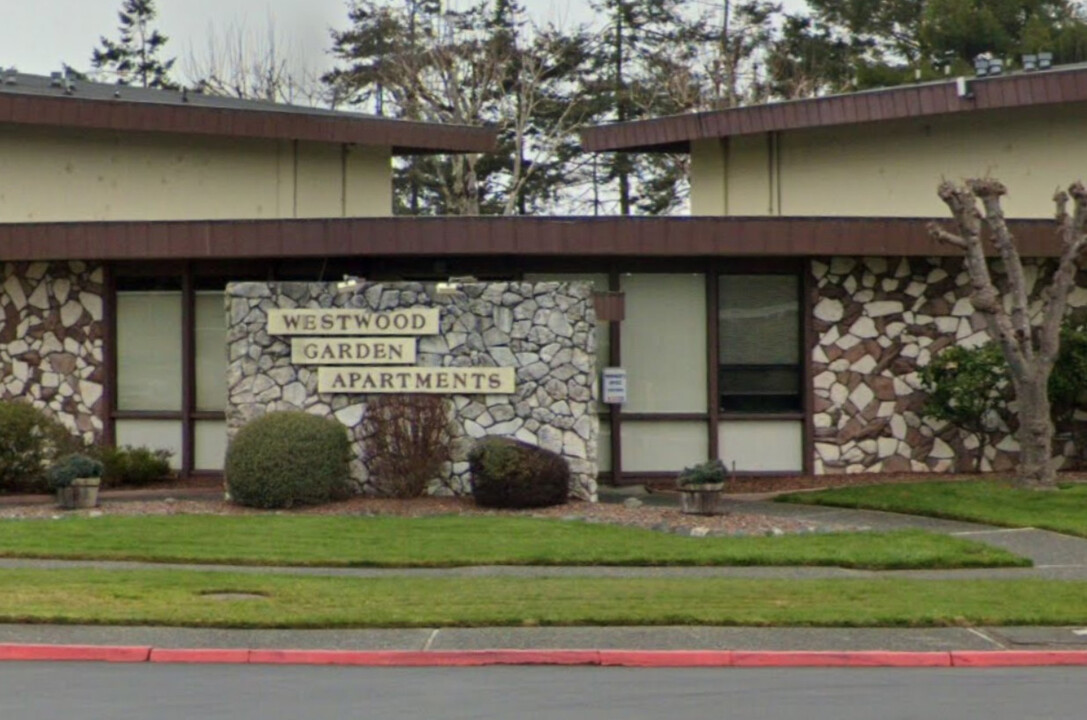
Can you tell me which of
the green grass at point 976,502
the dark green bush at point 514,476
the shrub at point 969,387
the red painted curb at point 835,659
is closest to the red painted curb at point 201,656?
the red painted curb at point 835,659

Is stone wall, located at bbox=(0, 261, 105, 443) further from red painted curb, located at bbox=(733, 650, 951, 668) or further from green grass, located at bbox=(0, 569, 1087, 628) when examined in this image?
red painted curb, located at bbox=(733, 650, 951, 668)

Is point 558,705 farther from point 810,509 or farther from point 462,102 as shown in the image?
point 462,102

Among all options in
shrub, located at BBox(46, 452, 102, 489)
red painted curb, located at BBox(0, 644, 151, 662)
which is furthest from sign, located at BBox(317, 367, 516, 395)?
red painted curb, located at BBox(0, 644, 151, 662)

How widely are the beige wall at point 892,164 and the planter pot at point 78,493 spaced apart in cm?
1078

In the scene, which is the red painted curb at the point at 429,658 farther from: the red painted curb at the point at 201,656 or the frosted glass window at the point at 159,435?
the frosted glass window at the point at 159,435

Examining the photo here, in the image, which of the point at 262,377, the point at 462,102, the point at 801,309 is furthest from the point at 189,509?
the point at 462,102

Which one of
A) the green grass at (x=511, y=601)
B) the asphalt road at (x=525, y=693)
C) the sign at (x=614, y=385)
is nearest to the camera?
the asphalt road at (x=525, y=693)

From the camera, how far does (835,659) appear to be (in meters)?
12.6

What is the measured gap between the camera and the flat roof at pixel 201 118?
25.6 m

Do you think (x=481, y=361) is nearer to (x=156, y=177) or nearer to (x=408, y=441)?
(x=408, y=441)

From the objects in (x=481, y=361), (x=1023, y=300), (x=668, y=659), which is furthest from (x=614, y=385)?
(x=668, y=659)

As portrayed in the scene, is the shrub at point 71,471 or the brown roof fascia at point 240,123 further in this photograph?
the brown roof fascia at point 240,123

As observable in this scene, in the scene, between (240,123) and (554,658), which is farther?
(240,123)

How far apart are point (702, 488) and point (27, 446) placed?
8.80 metres
